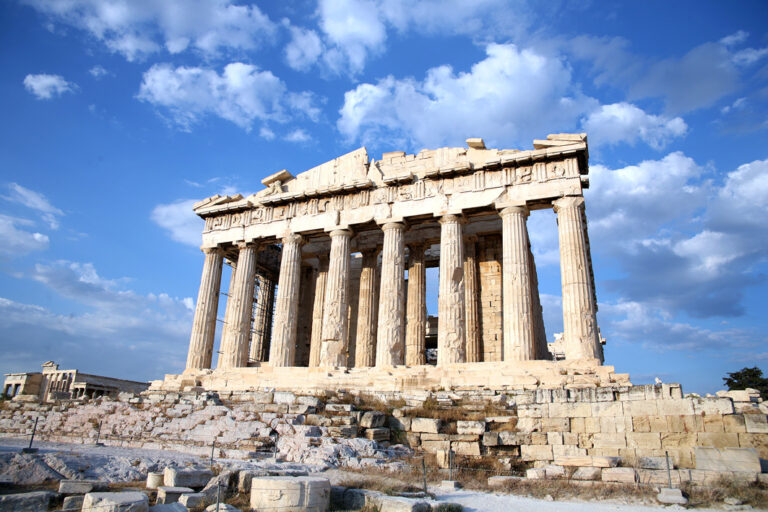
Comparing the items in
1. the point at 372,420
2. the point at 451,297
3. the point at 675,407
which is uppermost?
the point at 451,297

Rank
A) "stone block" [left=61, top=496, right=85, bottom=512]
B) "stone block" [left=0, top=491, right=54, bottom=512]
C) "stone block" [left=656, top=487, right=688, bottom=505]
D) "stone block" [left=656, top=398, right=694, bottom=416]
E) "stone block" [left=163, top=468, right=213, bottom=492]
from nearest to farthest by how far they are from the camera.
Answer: "stone block" [left=0, top=491, right=54, bottom=512] → "stone block" [left=61, top=496, right=85, bottom=512] → "stone block" [left=163, top=468, right=213, bottom=492] → "stone block" [left=656, top=487, right=688, bottom=505] → "stone block" [left=656, top=398, right=694, bottom=416]

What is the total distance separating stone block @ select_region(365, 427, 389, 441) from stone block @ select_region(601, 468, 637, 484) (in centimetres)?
555

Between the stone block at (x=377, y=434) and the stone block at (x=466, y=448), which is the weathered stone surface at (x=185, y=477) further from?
the stone block at (x=466, y=448)

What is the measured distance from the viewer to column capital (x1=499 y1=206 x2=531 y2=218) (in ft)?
71.7

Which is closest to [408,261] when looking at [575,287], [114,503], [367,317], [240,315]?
[367,317]

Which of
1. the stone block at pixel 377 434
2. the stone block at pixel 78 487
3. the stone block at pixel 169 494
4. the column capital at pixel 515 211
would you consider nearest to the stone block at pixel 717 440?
the stone block at pixel 377 434

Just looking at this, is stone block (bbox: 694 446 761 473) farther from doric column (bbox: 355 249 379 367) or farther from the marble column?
doric column (bbox: 355 249 379 367)

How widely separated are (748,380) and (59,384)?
46.1 metres

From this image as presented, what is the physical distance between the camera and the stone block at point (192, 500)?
7.32 m

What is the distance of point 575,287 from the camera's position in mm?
19969

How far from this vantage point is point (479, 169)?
75.6 feet

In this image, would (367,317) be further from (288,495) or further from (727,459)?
(288,495)

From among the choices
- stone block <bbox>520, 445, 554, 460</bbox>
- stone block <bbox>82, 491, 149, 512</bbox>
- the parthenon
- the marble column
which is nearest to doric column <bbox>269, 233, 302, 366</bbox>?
the parthenon

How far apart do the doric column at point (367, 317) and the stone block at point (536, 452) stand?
1353 centimetres
